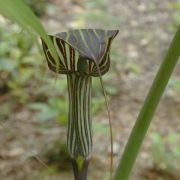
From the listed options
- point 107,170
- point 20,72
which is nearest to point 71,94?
point 107,170

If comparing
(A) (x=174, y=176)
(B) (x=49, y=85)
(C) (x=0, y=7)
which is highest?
(C) (x=0, y=7)

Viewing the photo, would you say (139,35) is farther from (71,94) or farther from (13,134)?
(71,94)

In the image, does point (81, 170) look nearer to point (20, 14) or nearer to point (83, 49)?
point (83, 49)

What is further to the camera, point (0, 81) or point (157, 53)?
point (157, 53)

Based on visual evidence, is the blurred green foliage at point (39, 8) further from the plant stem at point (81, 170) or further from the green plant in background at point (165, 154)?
the plant stem at point (81, 170)

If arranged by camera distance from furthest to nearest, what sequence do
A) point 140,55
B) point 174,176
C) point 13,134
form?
point 140,55
point 13,134
point 174,176

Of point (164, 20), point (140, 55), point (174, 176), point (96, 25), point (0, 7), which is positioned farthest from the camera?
point (164, 20)

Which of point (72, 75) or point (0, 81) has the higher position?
point (72, 75)
